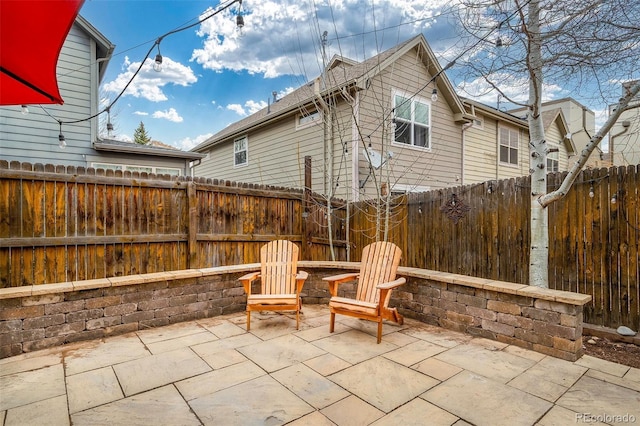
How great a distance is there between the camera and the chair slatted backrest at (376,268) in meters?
3.68

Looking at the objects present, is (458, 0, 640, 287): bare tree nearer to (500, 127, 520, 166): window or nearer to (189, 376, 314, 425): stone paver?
(189, 376, 314, 425): stone paver

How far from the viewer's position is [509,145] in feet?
35.2

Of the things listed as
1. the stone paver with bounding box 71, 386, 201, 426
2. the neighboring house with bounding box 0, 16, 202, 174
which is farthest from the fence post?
the neighboring house with bounding box 0, 16, 202, 174

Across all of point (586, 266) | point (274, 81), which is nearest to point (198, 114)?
point (274, 81)

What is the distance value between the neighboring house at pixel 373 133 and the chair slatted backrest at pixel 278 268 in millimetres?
2461

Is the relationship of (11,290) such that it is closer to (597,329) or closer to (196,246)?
(196,246)

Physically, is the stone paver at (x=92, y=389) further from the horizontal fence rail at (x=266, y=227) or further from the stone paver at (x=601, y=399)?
the stone paver at (x=601, y=399)

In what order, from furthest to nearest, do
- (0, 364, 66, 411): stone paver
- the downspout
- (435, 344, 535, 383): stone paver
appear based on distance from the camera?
the downspout
(435, 344, 535, 383): stone paver
(0, 364, 66, 411): stone paver

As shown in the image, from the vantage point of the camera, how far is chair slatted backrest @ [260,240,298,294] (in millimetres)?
4043

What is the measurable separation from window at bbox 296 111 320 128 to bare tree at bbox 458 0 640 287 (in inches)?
172

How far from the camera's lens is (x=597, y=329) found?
322 cm

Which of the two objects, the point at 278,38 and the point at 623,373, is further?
the point at 278,38

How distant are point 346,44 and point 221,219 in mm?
3127

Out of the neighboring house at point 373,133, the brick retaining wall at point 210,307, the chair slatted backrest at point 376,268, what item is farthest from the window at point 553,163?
the chair slatted backrest at point 376,268
